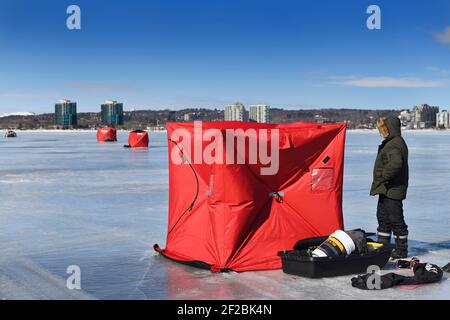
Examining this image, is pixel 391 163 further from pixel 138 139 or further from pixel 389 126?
pixel 138 139

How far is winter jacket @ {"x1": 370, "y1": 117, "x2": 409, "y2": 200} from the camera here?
243 inches

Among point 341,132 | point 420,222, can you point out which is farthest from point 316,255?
point 420,222

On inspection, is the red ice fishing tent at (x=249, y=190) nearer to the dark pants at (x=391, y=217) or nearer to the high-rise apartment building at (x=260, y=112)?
the dark pants at (x=391, y=217)

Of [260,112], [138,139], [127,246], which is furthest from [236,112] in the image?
[127,246]

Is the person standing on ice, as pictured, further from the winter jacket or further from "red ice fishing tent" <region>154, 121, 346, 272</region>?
"red ice fishing tent" <region>154, 121, 346, 272</region>

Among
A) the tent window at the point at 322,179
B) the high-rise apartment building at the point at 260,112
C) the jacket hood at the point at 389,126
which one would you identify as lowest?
the tent window at the point at 322,179

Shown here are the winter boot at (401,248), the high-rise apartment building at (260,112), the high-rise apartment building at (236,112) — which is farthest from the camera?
the high-rise apartment building at (260,112)

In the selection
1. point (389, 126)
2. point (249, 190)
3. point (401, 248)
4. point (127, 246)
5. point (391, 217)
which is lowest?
point (127, 246)

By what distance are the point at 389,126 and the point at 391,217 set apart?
94cm

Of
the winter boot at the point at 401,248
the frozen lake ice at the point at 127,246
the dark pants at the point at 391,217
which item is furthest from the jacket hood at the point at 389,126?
the frozen lake ice at the point at 127,246

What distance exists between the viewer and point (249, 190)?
19.5ft

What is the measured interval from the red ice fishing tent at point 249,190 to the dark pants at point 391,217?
0.44 m

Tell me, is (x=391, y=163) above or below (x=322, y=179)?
above

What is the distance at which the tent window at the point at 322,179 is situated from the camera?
6.34m
